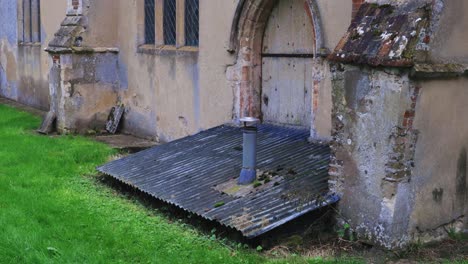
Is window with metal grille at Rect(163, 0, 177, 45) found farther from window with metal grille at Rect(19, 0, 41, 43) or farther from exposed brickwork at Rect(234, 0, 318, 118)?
window with metal grille at Rect(19, 0, 41, 43)

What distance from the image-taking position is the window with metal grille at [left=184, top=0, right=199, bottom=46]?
11320mm

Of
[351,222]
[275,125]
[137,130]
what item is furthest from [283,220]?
[137,130]

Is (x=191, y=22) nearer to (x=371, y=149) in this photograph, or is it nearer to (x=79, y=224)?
(x=79, y=224)

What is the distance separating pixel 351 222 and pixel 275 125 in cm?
334

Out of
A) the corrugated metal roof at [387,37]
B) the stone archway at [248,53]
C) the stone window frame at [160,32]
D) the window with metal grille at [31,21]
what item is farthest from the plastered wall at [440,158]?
the window with metal grille at [31,21]

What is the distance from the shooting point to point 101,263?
591cm

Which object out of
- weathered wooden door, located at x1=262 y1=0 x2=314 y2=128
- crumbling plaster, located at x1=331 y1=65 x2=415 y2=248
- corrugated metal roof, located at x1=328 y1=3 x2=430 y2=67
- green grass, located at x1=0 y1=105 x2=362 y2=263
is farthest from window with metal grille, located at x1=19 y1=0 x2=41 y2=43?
crumbling plaster, located at x1=331 y1=65 x2=415 y2=248

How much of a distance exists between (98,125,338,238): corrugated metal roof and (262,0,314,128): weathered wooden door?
27cm

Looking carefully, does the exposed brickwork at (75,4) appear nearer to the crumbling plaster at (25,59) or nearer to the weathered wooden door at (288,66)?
the crumbling plaster at (25,59)

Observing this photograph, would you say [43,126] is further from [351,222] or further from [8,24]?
[351,222]

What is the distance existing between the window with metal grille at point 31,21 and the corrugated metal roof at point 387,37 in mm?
13527

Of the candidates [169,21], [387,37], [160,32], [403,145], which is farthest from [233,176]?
[160,32]

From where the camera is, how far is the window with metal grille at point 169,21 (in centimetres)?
1203

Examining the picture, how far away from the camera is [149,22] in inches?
507
